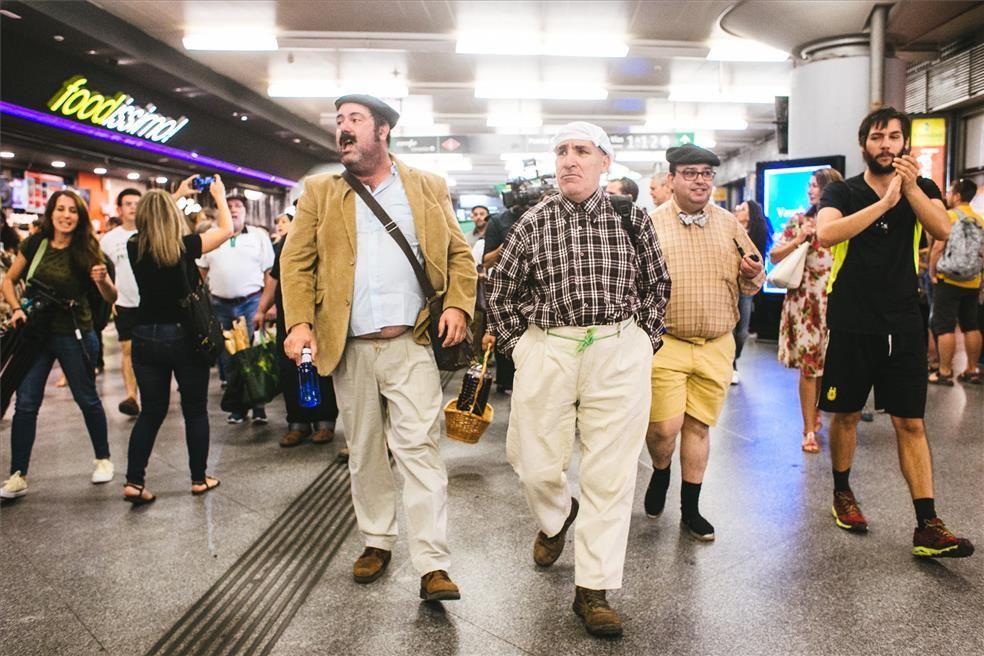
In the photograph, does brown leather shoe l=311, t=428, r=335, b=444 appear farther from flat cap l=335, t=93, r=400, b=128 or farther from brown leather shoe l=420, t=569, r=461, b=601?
flat cap l=335, t=93, r=400, b=128

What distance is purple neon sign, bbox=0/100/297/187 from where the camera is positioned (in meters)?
8.89

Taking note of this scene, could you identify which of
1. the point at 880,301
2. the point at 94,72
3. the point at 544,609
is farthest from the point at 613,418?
the point at 94,72

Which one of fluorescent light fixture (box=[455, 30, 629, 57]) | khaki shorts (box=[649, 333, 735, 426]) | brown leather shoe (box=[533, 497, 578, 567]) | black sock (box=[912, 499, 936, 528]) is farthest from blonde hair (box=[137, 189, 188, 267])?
fluorescent light fixture (box=[455, 30, 629, 57])

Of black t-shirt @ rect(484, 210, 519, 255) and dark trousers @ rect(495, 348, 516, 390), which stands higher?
black t-shirt @ rect(484, 210, 519, 255)

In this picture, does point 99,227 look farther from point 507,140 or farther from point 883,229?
point 883,229

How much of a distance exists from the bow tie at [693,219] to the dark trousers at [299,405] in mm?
2895

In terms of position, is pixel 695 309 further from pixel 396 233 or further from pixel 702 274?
pixel 396 233

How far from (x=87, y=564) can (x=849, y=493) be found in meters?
3.45

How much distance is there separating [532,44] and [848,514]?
836 centimetres

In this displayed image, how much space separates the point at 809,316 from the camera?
4789 mm

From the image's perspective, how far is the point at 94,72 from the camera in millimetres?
9883

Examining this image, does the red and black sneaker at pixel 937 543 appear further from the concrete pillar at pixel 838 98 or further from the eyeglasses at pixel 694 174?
the concrete pillar at pixel 838 98

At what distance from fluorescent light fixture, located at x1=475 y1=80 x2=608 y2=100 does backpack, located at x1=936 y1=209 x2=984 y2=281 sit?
275 inches

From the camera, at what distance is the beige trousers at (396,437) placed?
107 inches
